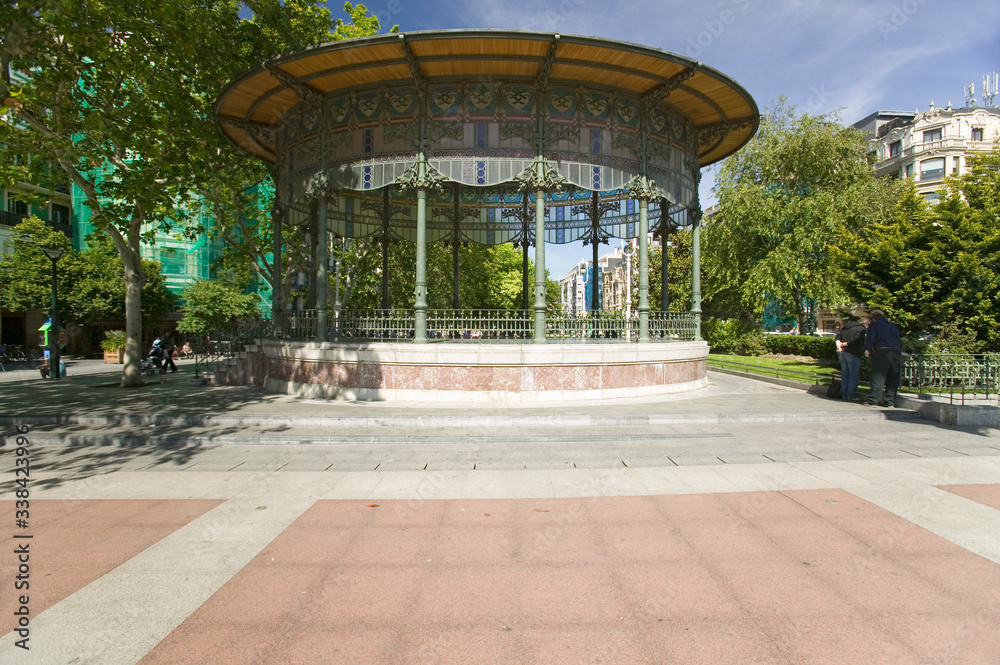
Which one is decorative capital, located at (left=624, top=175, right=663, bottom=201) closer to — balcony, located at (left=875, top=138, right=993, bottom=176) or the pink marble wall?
the pink marble wall

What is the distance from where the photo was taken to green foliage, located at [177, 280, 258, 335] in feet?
132

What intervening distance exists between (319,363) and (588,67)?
1057 cm

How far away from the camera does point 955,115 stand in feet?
169

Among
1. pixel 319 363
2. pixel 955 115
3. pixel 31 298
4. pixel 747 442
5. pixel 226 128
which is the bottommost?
pixel 747 442

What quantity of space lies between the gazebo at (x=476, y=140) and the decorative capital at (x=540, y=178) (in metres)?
0.05

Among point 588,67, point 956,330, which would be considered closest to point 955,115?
point 956,330

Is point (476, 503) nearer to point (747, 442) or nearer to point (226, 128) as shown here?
point (747, 442)

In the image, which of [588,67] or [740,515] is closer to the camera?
[740,515]

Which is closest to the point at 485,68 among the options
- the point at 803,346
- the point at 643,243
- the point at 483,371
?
the point at 643,243

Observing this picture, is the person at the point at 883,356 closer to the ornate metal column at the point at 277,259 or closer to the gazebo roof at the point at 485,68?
the gazebo roof at the point at 485,68

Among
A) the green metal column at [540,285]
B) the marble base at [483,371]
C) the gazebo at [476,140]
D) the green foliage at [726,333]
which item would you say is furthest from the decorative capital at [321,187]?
the green foliage at [726,333]

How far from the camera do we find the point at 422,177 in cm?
1327

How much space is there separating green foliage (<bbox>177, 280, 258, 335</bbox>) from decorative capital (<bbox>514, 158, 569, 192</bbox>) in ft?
110

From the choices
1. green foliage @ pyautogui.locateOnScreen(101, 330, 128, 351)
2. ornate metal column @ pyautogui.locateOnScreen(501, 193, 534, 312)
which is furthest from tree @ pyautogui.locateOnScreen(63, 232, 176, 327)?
ornate metal column @ pyautogui.locateOnScreen(501, 193, 534, 312)
